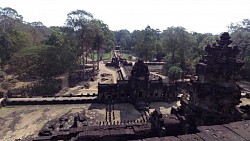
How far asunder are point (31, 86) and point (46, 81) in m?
2.70

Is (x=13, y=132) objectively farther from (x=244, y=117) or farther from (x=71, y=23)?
(x=71, y=23)

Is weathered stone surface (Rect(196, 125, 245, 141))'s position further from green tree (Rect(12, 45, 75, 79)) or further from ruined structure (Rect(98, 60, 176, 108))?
green tree (Rect(12, 45, 75, 79))

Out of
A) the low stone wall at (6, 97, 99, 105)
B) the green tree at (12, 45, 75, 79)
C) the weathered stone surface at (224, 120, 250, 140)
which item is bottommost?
the low stone wall at (6, 97, 99, 105)

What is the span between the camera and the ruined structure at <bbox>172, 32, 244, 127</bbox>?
502 inches

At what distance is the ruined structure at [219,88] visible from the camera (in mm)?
12758

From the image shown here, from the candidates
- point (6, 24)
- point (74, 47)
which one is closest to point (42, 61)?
point (74, 47)

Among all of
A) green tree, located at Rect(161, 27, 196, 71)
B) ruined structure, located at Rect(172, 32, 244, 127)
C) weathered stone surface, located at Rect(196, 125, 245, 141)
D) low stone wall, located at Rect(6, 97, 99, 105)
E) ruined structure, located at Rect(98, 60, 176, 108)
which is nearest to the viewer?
weathered stone surface, located at Rect(196, 125, 245, 141)

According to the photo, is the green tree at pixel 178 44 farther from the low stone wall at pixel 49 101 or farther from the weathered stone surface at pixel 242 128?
the weathered stone surface at pixel 242 128

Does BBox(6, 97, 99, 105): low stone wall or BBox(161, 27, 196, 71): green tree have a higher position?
BBox(161, 27, 196, 71): green tree

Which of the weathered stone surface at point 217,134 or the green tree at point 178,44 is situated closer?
the weathered stone surface at point 217,134

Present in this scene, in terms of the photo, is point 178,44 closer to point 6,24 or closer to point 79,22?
point 79,22

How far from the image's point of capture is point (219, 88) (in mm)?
12648

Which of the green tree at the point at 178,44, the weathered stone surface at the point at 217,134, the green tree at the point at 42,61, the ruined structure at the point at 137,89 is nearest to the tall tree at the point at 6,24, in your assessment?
the green tree at the point at 42,61

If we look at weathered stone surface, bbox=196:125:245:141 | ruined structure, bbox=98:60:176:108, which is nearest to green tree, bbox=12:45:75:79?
ruined structure, bbox=98:60:176:108
